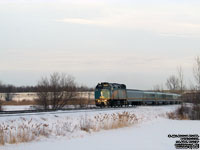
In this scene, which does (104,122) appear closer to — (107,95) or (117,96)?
(107,95)

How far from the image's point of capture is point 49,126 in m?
22.0

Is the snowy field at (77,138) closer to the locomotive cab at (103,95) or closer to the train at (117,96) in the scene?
the locomotive cab at (103,95)

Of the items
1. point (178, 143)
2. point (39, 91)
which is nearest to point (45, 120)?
point (178, 143)

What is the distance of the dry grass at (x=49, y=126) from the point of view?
61.4 feet

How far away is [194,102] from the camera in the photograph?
42.9 metres

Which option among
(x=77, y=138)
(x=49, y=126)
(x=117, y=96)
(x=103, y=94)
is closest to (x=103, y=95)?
(x=103, y=94)

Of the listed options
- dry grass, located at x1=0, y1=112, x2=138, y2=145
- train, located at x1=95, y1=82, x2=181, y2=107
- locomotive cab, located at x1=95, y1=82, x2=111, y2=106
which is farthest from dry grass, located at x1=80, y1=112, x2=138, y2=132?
train, located at x1=95, y1=82, x2=181, y2=107

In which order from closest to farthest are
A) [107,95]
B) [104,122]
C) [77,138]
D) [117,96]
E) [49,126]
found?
[77,138] < [49,126] < [104,122] < [107,95] < [117,96]

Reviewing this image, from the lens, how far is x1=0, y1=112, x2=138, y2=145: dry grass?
61.4 ft

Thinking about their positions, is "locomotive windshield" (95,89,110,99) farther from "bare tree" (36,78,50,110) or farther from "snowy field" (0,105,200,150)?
"snowy field" (0,105,200,150)

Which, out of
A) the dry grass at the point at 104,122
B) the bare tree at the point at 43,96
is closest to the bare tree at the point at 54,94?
the bare tree at the point at 43,96

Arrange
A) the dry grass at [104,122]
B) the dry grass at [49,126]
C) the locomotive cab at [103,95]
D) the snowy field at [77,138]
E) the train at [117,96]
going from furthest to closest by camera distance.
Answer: the train at [117,96] → the locomotive cab at [103,95] → the dry grass at [104,122] → the dry grass at [49,126] → the snowy field at [77,138]

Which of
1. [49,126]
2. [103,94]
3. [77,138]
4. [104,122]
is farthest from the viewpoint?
[103,94]

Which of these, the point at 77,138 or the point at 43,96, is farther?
the point at 43,96
